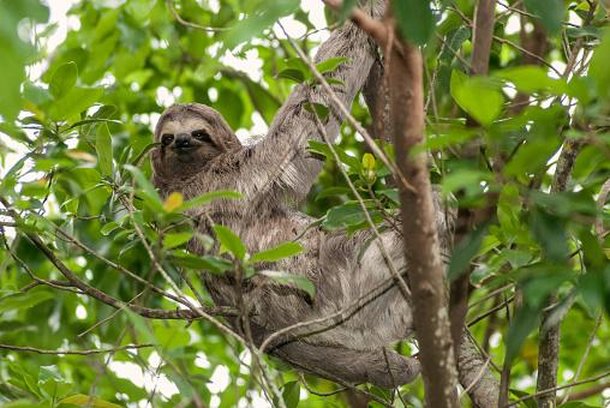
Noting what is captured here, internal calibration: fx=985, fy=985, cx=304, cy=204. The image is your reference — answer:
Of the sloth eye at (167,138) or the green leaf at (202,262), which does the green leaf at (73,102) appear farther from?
the sloth eye at (167,138)

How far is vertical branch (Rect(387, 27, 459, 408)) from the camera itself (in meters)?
3.16

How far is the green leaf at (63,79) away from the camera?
4.80 metres

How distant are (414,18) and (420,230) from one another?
0.81 metres

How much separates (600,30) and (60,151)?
9.04ft

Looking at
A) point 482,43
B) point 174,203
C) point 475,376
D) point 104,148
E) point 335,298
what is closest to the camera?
point 482,43

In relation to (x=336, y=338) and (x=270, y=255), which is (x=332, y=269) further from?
(x=270, y=255)

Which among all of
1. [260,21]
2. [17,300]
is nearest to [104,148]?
[17,300]

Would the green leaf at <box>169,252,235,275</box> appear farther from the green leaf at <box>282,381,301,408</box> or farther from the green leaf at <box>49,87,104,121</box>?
the green leaf at <box>282,381,301,408</box>

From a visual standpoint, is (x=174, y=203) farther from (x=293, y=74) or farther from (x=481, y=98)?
(x=481, y=98)

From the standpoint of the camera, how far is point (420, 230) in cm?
330

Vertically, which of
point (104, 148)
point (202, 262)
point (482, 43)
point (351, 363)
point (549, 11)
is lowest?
point (351, 363)

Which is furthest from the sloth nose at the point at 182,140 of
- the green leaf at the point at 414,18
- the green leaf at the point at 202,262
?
the green leaf at the point at 414,18

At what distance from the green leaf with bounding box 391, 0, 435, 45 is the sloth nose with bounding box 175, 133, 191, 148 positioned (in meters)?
4.85

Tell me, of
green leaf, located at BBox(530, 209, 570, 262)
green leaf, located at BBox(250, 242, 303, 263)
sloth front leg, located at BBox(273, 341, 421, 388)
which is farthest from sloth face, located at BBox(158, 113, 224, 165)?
green leaf, located at BBox(530, 209, 570, 262)
